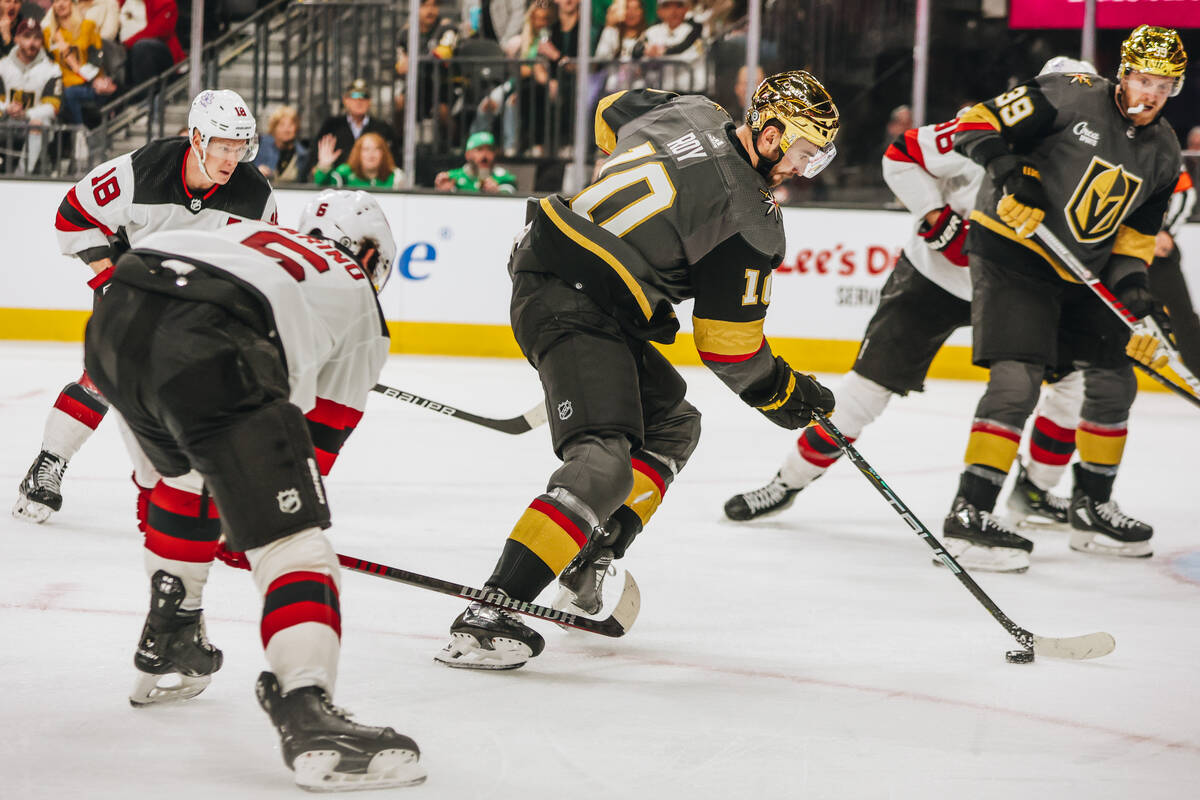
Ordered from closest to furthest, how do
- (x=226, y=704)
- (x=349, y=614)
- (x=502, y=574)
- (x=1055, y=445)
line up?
(x=226, y=704), (x=502, y=574), (x=349, y=614), (x=1055, y=445)

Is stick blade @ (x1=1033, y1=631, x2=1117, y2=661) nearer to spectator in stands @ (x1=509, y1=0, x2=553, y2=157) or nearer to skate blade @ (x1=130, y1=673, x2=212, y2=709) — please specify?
skate blade @ (x1=130, y1=673, x2=212, y2=709)

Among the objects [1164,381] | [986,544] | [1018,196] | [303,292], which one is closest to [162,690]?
[303,292]

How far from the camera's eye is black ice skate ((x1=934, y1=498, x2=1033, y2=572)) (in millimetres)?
3504

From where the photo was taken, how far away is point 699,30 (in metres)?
7.83

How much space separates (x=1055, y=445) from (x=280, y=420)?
2.68 meters

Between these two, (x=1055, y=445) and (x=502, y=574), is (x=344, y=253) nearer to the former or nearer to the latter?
(x=502, y=574)

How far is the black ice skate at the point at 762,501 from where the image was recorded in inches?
156

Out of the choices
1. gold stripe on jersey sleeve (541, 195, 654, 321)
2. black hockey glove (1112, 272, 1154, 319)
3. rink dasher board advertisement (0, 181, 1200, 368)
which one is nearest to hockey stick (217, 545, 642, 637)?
gold stripe on jersey sleeve (541, 195, 654, 321)

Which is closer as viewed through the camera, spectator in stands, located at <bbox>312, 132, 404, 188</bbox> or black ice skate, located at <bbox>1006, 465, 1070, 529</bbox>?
black ice skate, located at <bbox>1006, 465, 1070, 529</bbox>

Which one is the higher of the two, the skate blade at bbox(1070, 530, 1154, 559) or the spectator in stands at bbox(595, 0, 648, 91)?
the spectator in stands at bbox(595, 0, 648, 91)

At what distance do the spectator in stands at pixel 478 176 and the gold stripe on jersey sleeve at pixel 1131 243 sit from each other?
4349mm

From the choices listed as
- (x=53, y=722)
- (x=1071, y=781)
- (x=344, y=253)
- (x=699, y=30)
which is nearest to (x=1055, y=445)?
(x=1071, y=781)

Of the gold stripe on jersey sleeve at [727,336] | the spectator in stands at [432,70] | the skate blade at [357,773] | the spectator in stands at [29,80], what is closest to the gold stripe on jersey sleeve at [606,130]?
the gold stripe on jersey sleeve at [727,336]

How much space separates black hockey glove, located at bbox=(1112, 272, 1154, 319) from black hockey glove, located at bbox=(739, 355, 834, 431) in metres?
1.20
